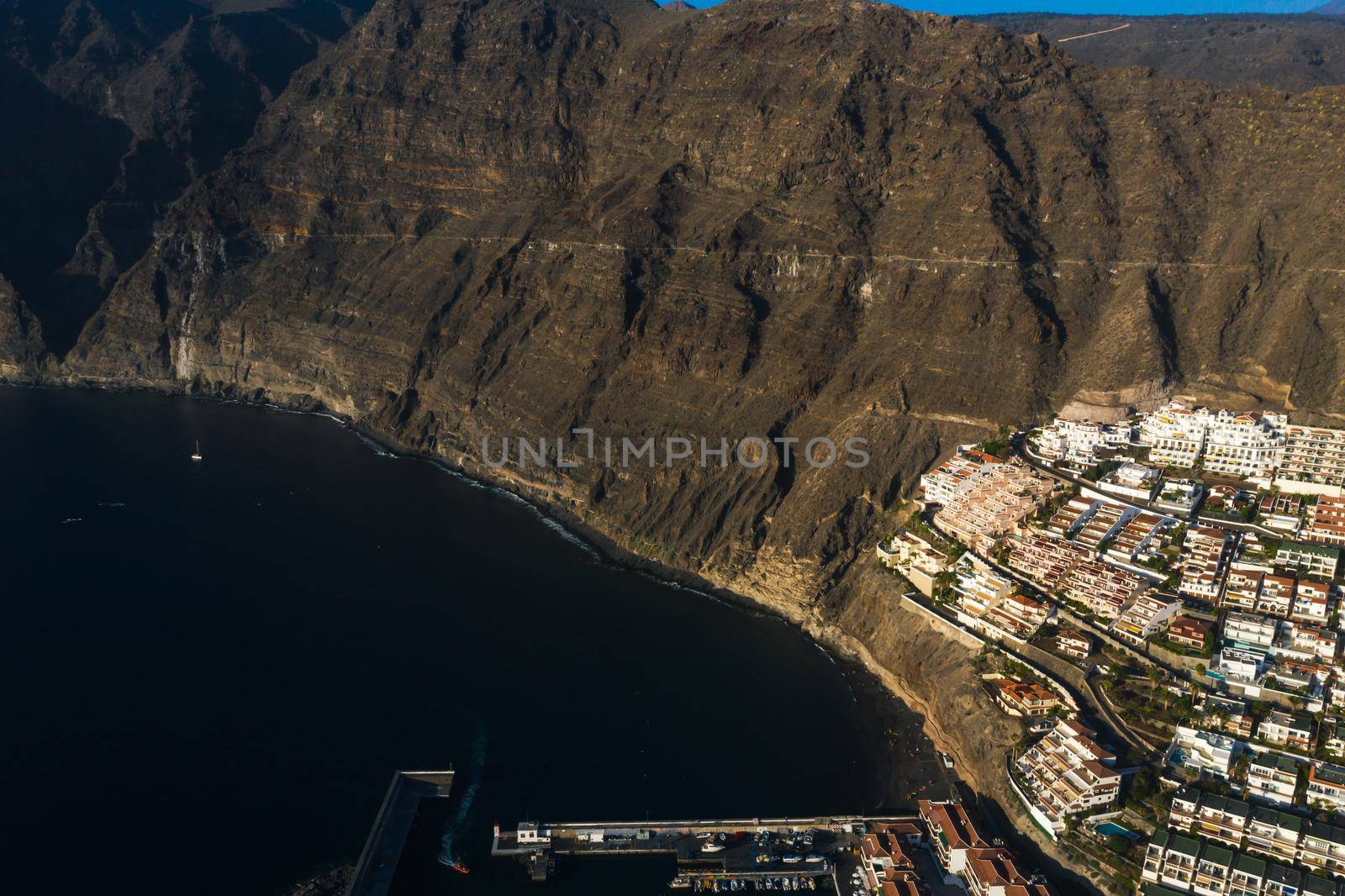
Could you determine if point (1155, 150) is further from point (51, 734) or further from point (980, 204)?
point (51, 734)

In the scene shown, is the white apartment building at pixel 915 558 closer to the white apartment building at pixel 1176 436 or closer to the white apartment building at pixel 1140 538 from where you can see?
the white apartment building at pixel 1140 538

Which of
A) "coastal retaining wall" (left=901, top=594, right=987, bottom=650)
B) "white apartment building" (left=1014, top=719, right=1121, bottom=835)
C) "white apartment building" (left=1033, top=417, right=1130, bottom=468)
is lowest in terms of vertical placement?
"white apartment building" (left=1014, top=719, right=1121, bottom=835)

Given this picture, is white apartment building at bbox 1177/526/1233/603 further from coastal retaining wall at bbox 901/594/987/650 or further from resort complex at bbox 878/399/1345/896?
coastal retaining wall at bbox 901/594/987/650

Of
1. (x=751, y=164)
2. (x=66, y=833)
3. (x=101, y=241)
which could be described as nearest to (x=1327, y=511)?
(x=751, y=164)

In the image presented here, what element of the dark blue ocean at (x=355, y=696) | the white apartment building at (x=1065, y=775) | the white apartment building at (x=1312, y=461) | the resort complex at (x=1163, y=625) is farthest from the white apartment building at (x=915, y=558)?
the white apartment building at (x=1312, y=461)

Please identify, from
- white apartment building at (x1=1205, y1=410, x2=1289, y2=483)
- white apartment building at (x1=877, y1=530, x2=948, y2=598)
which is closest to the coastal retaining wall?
white apartment building at (x1=877, y1=530, x2=948, y2=598)

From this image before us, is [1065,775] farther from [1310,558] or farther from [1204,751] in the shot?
[1310,558]
